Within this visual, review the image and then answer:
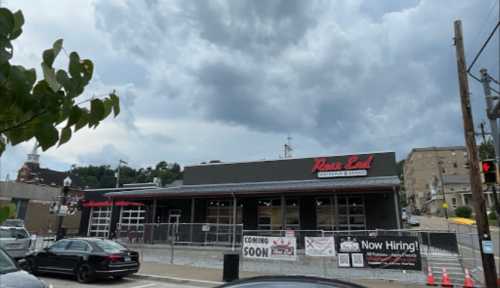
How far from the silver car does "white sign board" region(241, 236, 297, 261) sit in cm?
1057

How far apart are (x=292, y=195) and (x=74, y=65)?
23.5 m

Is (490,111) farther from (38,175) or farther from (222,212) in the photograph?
(38,175)

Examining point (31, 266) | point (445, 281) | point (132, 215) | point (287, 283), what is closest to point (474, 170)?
point (445, 281)

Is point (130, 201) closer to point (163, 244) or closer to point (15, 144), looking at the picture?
point (163, 244)

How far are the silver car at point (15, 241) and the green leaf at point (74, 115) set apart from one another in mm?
18173

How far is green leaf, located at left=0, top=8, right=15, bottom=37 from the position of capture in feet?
5.00

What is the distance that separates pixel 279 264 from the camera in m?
16.3

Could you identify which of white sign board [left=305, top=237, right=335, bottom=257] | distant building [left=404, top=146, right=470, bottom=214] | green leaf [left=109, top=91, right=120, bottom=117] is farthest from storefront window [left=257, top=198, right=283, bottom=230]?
distant building [left=404, top=146, right=470, bottom=214]

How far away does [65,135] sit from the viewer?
1802 mm

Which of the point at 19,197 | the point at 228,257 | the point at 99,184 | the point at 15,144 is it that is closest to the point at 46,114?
the point at 15,144

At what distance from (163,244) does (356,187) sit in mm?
11703

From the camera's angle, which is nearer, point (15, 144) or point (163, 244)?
point (15, 144)

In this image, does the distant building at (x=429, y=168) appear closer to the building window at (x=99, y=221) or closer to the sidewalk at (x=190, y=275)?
the building window at (x=99, y=221)

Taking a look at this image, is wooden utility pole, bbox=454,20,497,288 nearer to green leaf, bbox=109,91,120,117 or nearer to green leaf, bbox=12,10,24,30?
green leaf, bbox=109,91,120,117
